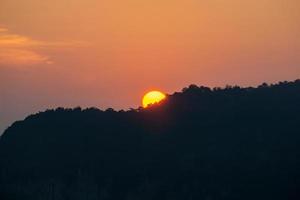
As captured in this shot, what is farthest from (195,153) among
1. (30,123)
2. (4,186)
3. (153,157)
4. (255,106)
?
(30,123)

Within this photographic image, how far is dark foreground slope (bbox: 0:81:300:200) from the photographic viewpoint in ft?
246

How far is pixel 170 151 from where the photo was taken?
275ft

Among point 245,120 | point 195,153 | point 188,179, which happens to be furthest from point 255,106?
point 188,179

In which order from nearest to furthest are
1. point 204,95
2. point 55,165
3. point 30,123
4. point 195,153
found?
point 195,153 < point 55,165 < point 204,95 < point 30,123

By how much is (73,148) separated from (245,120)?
56.8ft

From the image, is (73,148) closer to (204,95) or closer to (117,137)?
(117,137)

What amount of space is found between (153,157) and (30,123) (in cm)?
2327

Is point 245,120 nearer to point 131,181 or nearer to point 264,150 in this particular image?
point 264,150

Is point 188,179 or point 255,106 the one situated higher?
point 255,106

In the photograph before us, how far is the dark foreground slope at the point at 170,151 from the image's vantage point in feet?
246

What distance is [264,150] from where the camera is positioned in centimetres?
7888

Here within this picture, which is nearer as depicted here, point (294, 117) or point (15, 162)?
point (294, 117)

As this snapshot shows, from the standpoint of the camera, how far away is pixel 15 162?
9350 cm

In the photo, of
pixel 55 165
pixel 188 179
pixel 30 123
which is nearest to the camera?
pixel 188 179
